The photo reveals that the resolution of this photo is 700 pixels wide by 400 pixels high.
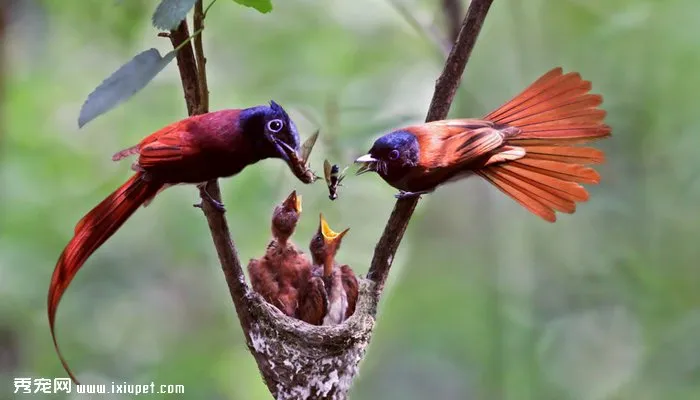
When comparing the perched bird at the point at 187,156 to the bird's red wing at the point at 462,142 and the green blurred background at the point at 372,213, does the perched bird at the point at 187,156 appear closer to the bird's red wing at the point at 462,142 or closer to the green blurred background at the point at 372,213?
the bird's red wing at the point at 462,142

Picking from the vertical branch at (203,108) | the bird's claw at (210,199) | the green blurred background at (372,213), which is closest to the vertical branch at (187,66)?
the vertical branch at (203,108)

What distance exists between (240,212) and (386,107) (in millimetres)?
593

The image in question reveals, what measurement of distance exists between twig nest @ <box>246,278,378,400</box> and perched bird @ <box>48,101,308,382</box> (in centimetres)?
35

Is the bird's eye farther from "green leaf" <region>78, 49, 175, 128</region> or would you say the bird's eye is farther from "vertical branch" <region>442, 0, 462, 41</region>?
"vertical branch" <region>442, 0, 462, 41</region>

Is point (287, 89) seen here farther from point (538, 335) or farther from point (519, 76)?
point (538, 335)

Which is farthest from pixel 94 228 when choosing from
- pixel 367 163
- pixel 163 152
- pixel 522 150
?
pixel 522 150

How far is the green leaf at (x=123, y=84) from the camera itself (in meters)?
0.88

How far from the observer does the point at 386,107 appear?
244cm

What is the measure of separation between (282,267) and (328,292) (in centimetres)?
12

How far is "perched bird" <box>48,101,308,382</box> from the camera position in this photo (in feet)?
3.29

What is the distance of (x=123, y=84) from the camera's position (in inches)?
36.1

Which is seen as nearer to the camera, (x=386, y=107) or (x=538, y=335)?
(x=386, y=107)

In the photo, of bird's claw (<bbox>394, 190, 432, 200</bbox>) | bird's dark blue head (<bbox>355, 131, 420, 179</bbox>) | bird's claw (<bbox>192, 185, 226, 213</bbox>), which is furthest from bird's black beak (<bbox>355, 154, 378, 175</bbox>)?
bird's claw (<bbox>192, 185, 226, 213</bbox>)

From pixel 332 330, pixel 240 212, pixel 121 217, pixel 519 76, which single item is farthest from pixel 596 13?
pixel 121 217
